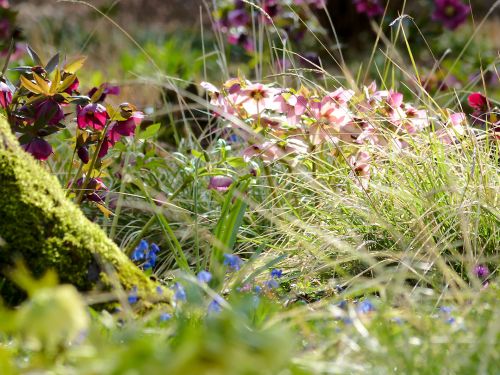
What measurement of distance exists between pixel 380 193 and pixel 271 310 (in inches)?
42.1

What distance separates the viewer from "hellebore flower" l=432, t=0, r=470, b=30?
20.8 ft

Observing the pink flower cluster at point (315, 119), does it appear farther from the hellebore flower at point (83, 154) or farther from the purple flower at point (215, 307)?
the purple flower at point (215, 307)

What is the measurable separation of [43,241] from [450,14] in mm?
4979

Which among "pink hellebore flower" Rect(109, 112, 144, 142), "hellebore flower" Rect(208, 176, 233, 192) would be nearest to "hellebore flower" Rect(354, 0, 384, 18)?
"hellebore flower" Rect(208, 176, 233, 192)

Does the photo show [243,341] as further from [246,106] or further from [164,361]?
[246,106]

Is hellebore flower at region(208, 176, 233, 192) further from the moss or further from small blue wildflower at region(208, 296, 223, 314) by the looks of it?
small blue wildflower at region(208, 296, 223, 314)

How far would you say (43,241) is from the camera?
2000mm

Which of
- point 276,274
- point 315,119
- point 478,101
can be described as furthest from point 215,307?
point 478,101

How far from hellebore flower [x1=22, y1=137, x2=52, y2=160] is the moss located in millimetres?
507

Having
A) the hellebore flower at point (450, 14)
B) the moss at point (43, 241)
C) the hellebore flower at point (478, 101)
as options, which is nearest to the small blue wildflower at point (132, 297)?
the moss at point (43, 241)

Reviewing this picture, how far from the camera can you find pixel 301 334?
6.05 ft

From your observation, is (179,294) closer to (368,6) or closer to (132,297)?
(132,297)

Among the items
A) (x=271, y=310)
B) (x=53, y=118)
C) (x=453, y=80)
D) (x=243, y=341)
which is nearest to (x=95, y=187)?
(x=53, y=118)

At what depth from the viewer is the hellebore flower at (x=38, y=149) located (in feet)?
8.39
